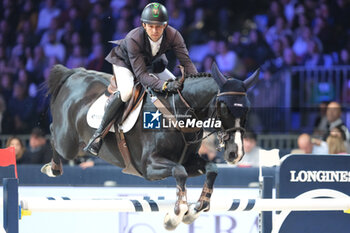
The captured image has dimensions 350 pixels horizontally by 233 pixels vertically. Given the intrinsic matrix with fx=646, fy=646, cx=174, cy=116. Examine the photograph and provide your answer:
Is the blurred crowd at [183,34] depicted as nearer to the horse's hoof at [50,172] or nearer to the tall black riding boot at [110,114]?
the horse's hoof at [50,172]

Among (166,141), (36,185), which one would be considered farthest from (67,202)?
(36,185)

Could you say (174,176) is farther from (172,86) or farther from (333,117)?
(333,117)

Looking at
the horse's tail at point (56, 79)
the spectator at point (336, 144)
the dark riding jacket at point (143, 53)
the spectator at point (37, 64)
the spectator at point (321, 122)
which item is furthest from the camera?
the spectator at point (37, 64)

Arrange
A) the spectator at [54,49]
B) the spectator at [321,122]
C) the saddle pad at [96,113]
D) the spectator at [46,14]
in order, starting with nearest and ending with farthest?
the saddle pad at [96,113] → the spectator at [321,122] → the spectator at [54,49] → the spectator at [46,14]

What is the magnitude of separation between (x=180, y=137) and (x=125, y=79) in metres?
0.66

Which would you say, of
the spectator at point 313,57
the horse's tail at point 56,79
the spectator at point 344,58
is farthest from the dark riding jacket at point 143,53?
the spectator at point 344,58

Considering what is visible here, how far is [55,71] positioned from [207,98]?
2.11m

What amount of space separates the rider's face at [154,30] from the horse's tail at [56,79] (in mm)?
1608

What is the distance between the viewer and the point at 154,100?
489 centimetres

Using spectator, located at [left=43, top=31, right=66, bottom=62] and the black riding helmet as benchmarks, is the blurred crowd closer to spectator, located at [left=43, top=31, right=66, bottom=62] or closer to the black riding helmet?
spectator, located at [left=43, top=31, right=66, bottom=62]

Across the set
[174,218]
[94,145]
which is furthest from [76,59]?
[174,218]

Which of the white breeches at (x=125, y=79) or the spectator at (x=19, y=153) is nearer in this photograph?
the white breeches at (x=125, y=79)

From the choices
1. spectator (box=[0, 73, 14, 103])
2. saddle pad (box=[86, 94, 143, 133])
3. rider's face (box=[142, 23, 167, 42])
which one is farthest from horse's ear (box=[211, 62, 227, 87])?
spectator (box=[0, 73, 14, 103])

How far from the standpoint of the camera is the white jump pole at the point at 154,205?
446cm
